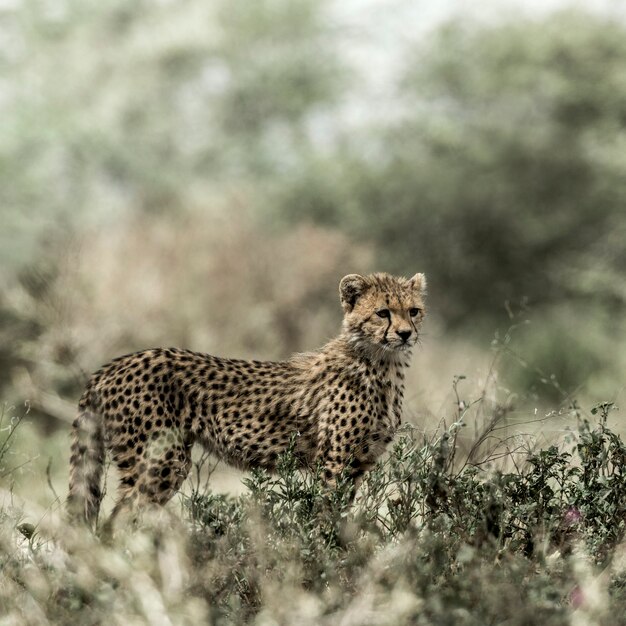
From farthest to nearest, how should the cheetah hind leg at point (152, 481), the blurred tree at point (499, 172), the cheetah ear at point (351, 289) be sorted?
1. the blurred tree at point (499, 172)
2. the cheetah ear at point (351, 289)
3. the cheetah hind leg at point (152, 481)

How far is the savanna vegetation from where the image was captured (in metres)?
4.22

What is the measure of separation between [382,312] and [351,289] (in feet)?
0.68

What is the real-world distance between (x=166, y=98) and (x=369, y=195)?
4.97 metres

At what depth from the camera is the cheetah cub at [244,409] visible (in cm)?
542

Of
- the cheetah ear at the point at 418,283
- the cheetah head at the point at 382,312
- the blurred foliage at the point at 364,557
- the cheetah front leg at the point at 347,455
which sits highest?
the cheetah ear at the point at 418,283

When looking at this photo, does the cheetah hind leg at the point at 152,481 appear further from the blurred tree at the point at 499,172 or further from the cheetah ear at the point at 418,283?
the blurred tree at the point at 499,172

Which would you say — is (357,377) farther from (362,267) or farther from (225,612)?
(362,267)

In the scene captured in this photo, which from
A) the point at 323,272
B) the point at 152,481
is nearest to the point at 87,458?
the point at 152,481

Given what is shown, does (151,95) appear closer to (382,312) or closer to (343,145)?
(343,145)

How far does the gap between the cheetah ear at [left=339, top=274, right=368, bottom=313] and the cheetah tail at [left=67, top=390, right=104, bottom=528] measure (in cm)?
124

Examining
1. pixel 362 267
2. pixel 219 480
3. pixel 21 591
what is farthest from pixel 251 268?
pixel 21 591

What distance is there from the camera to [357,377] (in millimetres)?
5672

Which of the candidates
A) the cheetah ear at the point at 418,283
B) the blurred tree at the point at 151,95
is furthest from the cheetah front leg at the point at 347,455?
the blurred tree at the point at 151,95

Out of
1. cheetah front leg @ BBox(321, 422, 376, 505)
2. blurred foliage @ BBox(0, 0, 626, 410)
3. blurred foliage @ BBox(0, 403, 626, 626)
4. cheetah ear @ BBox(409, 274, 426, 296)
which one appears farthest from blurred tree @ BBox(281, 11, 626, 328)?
blurred foliage @ BBox(0, 403, 626, 626)
